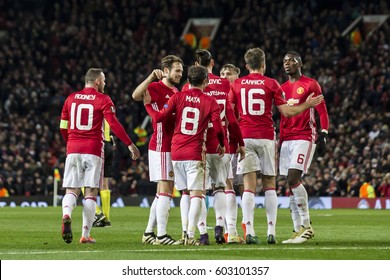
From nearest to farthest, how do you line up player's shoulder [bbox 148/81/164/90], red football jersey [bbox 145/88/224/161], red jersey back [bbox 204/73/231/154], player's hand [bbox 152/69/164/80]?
1. red football jersey [bbox 145/88/224/161]
2. player's hand [bbox 152/69/164/80]
3. player's shoulder [bbox 148/81/164/90]
4. red jersey back [bbox 204/73/231/154]

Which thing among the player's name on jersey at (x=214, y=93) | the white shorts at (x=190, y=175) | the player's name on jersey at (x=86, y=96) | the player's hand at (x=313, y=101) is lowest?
the white shorts at (x=190, y=175)

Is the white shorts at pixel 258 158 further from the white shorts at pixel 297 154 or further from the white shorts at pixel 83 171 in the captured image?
the white shorts at pixel 83 171

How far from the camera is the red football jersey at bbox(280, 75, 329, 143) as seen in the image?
15430 mm

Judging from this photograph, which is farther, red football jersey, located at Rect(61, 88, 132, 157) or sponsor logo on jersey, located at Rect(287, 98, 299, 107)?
sponsor logo on jersey, located at Rect(287, 98, 299, 107)

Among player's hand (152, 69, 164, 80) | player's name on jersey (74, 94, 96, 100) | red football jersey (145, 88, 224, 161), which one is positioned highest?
player's hand (152, 69, 164, 80)

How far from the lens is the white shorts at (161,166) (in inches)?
566

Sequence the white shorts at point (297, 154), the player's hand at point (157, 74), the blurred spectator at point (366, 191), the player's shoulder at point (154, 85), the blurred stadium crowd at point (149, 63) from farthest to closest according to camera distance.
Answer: the blurred stadium crowd at point (149, 63) < the blurred spectator at point (366, 191) < the white shorts at point (297, 154) < the player's shoulder at point (154, 85) < the player's hand at point (157, 74)

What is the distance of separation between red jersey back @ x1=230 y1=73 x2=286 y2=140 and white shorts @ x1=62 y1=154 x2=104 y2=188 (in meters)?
2.13

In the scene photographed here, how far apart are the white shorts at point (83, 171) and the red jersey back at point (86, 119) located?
3.4 inches

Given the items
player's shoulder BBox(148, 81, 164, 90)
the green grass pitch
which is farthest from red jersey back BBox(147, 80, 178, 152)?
the green grass pitch

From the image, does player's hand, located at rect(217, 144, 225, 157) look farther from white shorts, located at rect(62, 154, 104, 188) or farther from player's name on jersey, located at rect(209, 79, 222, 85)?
white shorts, located at rect(62, 154, 104, 188)

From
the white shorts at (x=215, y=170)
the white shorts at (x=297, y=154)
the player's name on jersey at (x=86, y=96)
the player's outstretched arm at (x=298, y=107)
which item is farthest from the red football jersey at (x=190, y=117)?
the white shorts at (x=297, y=154)

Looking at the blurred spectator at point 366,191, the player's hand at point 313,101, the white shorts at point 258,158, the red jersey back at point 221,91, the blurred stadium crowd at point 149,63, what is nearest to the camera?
the player's hand at point 313,101

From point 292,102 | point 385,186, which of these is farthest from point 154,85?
point 385,186
